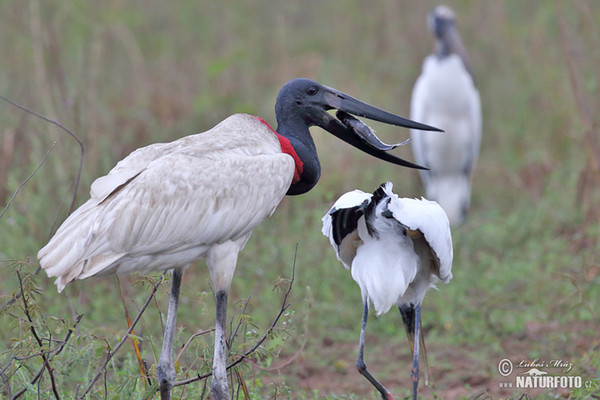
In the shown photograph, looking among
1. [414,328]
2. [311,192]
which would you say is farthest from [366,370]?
[311,192]

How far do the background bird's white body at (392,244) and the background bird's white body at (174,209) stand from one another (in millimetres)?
374

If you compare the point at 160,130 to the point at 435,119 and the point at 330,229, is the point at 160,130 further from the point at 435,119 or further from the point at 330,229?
the point at 330,229

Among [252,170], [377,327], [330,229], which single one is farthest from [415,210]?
[377,327]

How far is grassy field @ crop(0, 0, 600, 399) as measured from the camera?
3947mm

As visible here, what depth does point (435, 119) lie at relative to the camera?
321 inches

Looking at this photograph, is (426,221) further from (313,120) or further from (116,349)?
(116,349)

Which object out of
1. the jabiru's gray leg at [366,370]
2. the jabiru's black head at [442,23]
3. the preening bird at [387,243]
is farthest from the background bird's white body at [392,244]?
the jabiru's black head at [442,23]

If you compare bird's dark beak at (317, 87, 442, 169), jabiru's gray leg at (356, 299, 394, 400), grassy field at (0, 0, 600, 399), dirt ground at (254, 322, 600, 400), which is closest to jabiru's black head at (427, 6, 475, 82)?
grassy field at (0, 0, 600, 399)

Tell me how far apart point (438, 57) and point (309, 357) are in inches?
166

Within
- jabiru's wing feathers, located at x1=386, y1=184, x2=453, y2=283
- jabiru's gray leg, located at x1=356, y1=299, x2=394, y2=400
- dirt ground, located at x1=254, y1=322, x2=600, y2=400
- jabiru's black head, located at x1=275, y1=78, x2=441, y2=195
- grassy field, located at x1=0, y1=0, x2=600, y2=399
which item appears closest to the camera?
jabiru's wing feathers, located at x1=386, y1=184, x2=453, y2=283

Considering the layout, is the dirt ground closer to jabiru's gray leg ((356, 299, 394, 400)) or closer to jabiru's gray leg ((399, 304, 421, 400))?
jabiru's gray leg ((399, 304, 421, 400))

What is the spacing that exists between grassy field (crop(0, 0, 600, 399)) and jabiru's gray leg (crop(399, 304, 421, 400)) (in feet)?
0.33

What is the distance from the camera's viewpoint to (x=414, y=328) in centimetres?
392

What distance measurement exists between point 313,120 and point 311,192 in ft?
9.92
